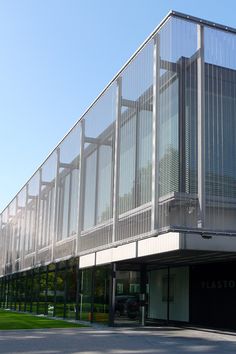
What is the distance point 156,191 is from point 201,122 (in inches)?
109

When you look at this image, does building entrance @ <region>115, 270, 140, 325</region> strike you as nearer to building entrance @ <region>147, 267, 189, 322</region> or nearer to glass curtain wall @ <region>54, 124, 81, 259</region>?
building entrance @ <region>147, 267, 189, 322</region>

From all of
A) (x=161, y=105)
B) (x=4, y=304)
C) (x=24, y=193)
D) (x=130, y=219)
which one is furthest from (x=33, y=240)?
(x=161, y=105)

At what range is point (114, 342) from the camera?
1686 cm

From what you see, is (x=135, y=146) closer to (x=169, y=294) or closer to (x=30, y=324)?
(x=169, y=294)

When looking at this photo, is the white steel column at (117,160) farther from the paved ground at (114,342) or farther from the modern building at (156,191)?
the paved ground at (114,342)

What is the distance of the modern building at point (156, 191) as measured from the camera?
59.1 ft

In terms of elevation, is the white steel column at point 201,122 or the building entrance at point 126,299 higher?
the white steel column at point 201,122

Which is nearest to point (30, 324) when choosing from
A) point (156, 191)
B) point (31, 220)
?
point (156, 191)

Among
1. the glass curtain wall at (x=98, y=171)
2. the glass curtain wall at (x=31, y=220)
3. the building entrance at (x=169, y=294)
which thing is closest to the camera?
the glass curtain wall at (x=98, y=171)

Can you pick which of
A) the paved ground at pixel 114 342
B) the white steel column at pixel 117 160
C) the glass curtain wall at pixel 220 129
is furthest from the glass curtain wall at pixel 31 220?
the glass curtain wall at pixel 220 129

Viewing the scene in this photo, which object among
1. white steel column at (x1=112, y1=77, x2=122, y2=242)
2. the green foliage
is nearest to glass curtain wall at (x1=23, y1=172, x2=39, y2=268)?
the green foliage

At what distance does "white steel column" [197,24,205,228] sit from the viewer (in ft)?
57.9

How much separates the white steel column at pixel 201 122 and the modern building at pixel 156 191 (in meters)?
0.04

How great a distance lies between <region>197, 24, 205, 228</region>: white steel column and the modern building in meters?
0.04
